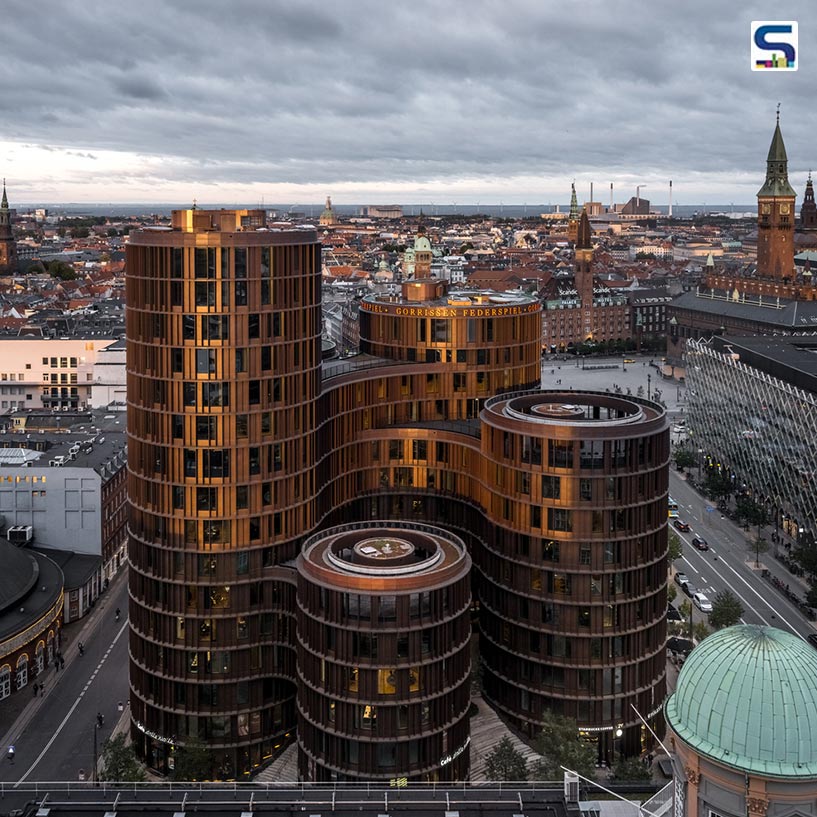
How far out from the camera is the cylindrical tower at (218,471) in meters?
89.7

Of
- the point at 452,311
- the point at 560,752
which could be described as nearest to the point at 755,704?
the point at 560,752

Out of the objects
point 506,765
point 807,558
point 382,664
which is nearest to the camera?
point 382,664

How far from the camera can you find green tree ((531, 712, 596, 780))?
270 feet

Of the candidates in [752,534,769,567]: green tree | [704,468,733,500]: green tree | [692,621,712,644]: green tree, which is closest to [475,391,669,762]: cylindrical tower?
[692,621,712,644]: green tree

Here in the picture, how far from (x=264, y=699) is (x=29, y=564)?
148ft

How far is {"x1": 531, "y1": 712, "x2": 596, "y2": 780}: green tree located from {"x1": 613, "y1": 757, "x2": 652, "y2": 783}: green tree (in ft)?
12.5

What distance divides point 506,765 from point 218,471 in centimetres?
3414

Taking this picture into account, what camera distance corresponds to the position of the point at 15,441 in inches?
6161

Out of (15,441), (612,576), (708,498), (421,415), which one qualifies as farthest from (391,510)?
(708,498)

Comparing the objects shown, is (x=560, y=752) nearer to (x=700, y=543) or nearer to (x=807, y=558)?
(x=807, y=558)

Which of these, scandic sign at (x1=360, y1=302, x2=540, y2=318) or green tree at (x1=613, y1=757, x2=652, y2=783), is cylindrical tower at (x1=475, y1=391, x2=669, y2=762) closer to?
green tree at (x1=613, y1=757, x2=652, y2=783)

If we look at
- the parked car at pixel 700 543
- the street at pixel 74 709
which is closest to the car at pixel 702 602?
the parked car at pixel 700 543

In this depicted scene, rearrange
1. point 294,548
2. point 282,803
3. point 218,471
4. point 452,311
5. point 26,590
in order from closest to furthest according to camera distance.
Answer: point 282,803
point 218,471
point 294,548
point 452,311
point 26,590

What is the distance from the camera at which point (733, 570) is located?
14875 cm
